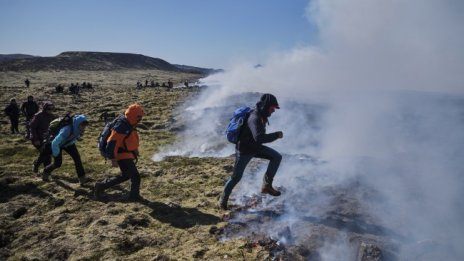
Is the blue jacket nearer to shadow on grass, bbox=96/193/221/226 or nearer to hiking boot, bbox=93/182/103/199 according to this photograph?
hiking boot, bbox=93/182/103/199

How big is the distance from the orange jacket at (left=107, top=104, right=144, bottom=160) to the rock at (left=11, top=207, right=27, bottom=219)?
197 centimetres

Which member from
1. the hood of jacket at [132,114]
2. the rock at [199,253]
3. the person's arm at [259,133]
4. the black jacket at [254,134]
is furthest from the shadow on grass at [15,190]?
the person's arm at [259,133]

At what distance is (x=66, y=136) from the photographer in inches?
347

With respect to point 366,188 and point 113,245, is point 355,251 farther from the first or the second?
point 113,245

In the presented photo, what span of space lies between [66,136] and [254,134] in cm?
441

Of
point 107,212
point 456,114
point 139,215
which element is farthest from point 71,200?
point 456,114

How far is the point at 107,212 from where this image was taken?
7379 mm

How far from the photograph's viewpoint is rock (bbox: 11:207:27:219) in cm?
745

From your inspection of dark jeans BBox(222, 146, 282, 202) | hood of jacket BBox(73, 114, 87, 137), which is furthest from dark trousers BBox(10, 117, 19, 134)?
dark jeans BBox(222, 146, 282, 202)

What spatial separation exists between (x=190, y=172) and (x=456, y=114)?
14972 mm

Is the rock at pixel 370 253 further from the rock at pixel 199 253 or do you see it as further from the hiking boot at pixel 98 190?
the hiking boot at pixel 98 190

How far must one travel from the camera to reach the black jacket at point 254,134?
259 inches

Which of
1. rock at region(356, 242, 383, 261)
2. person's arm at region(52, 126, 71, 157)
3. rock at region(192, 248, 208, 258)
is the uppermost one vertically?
person's arm at region(52, 126, 71, 157)

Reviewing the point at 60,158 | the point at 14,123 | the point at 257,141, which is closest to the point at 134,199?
the point at 60,158
